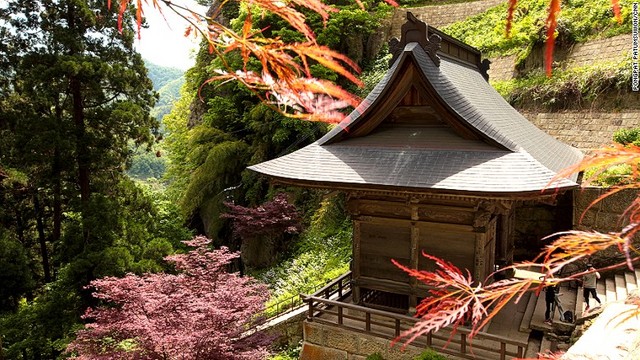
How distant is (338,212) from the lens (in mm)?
14734

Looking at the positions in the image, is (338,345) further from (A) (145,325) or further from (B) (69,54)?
(B) (69,54)

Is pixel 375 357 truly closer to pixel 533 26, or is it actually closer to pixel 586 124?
pixel 586 124

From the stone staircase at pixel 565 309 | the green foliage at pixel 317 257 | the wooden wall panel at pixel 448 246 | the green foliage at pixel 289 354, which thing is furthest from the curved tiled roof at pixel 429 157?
the green foliage at pixel 317 257

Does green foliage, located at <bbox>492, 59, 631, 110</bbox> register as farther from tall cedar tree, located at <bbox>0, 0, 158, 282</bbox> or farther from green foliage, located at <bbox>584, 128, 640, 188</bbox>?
tall cedar tree, located at <bbox>0, 0, 158, 282</bbox>

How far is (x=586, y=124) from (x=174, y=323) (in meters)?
13.5

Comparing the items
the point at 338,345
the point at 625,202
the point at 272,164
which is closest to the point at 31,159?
the point at 272,164

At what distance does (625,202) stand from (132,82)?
1317 centimetres

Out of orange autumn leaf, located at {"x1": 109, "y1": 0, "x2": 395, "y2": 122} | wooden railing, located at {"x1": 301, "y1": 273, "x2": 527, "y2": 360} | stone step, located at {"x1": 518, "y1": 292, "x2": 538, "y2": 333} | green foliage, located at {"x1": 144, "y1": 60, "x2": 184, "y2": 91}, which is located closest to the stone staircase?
stone step, located at {"x1": 518, "y1": 292, "x2": 538, "y2": 333}

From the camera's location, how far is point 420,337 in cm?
696

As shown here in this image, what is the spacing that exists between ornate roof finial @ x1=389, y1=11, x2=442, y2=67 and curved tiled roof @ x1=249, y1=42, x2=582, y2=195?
156mm

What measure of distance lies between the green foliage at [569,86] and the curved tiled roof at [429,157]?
7.01 meters

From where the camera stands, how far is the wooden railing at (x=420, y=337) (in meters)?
6.12

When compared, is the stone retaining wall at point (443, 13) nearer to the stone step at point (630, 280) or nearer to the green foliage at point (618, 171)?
the green foliage at point (618, 171)

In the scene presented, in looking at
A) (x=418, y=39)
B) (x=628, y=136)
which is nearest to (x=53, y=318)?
(x=418, y=39)
